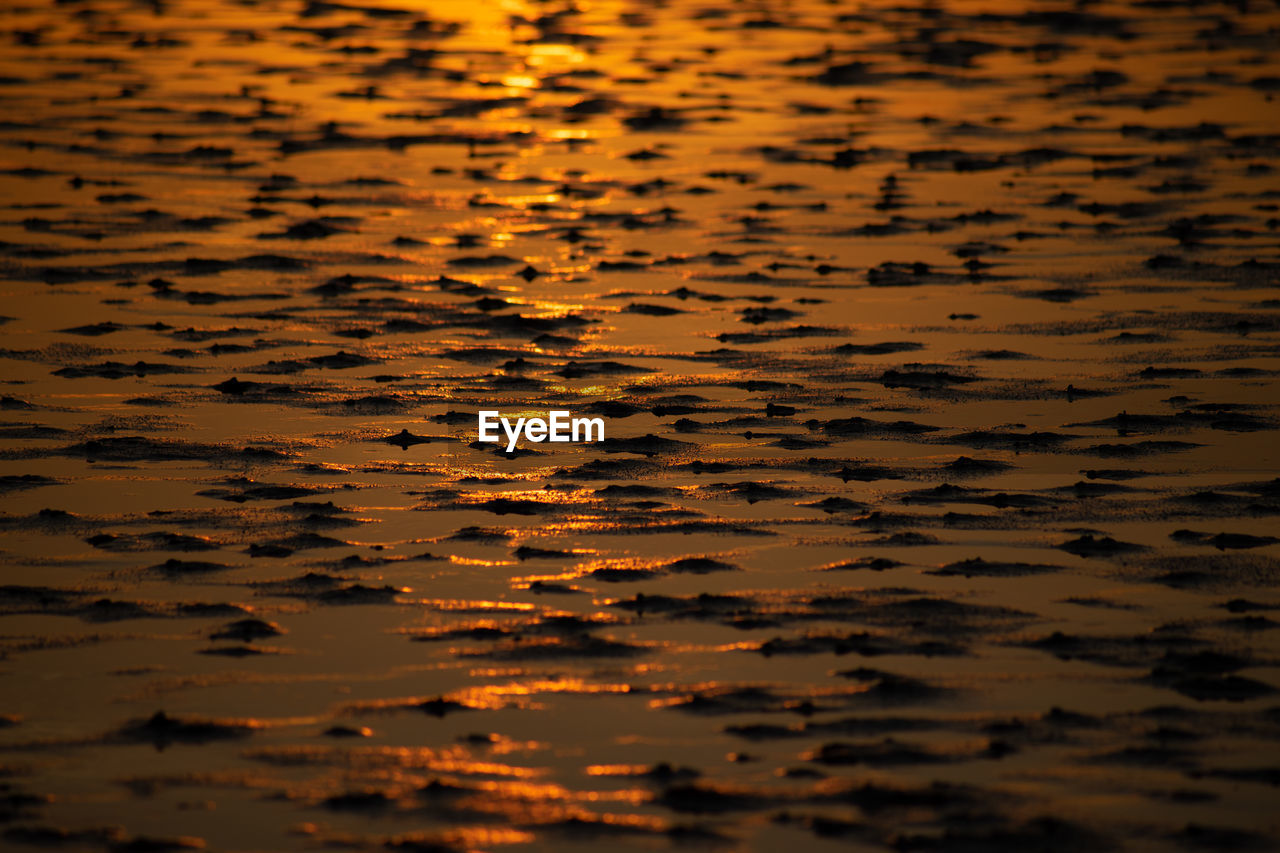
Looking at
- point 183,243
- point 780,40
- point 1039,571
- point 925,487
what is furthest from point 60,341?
point 780,40

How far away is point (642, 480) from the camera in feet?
33.7

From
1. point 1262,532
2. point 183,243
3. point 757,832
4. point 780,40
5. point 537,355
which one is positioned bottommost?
point 757,832

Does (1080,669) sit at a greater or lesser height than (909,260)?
lesser

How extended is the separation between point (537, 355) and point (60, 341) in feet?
11.5

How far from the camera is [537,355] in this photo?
42.2 feet

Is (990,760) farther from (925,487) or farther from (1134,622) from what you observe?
(925,487)
